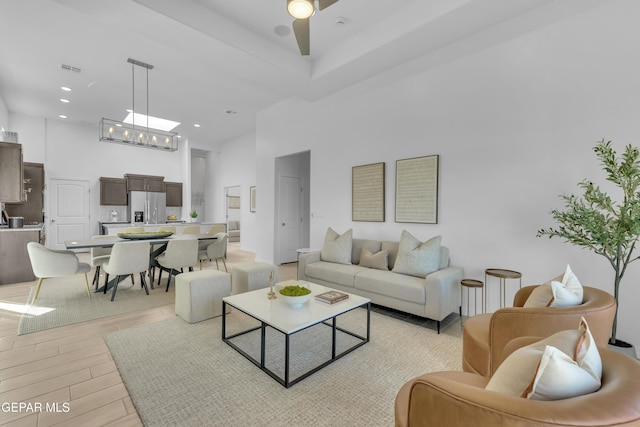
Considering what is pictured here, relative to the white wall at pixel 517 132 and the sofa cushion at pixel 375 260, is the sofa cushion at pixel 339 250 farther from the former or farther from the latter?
the white wall at pixel 517 132

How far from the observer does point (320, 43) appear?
3.80 meters

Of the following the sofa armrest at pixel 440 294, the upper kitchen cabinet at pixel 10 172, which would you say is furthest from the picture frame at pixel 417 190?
the upper kitchen cabinet at pixel 10 172

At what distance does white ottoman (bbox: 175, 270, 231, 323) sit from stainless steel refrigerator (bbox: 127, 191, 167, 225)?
20.3 feet

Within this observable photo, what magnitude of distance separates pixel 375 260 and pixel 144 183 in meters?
7.83

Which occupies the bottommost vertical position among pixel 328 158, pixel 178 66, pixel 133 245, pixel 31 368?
pixel 31 368

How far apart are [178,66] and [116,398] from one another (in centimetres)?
446

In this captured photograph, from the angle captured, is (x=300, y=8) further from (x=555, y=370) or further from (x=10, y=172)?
(x=10, y=172)

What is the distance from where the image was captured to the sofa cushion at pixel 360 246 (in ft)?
13.6

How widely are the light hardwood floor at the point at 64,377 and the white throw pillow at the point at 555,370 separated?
196 centimetres

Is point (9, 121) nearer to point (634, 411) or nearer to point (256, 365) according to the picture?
point (256, 365)

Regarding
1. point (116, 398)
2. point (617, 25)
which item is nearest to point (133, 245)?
point (116, 398)

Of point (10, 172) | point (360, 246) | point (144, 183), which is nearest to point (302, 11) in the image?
point (360, 246)

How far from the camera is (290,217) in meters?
6.69

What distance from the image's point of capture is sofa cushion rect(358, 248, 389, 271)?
3807 mm
